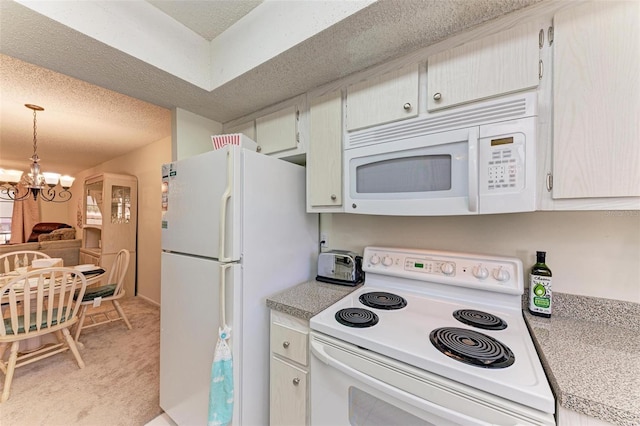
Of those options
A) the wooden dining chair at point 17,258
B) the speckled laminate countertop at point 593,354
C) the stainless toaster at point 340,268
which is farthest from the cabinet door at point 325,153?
the wooden dining chair at point 17,258

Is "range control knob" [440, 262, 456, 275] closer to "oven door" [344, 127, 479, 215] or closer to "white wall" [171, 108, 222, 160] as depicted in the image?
"oven door" [344, 127, 479, 215]

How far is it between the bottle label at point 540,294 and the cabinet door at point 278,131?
145cm

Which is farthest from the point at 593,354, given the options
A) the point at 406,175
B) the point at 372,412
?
the point at 406,175

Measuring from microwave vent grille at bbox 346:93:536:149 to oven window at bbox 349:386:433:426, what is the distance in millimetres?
1125

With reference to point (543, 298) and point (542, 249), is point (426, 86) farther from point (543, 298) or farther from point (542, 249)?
point (543, 298)

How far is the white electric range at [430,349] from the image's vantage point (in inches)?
27.0

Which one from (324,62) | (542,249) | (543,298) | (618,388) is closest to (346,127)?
(324,62)

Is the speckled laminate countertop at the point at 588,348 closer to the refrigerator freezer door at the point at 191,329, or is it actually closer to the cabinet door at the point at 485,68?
the refrigerator freezer door at the point at 191,329

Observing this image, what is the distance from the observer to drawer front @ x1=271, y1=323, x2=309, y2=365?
112 centimetres

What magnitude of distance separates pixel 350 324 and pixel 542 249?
970mm

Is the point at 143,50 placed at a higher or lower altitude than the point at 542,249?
higher

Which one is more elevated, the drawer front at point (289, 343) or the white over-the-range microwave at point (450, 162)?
the white over-the-range microwave at point (450, 162)

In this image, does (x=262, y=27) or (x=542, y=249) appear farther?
(x=262, y=27)

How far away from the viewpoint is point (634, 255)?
3.18 ft
